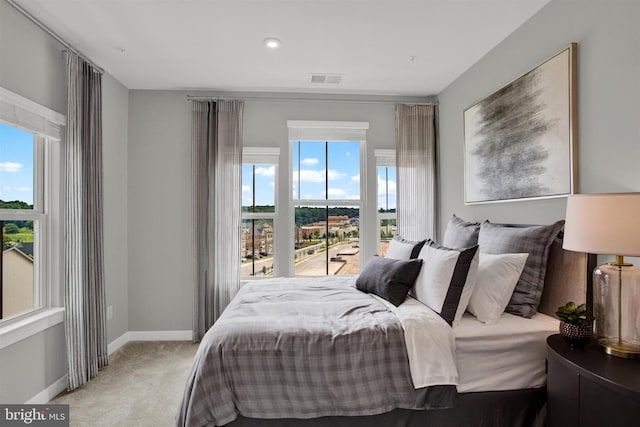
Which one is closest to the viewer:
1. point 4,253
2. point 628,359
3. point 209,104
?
point 628,359

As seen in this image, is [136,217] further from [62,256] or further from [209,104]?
[209,104]

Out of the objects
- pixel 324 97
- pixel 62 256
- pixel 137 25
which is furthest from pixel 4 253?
pixel 324 97

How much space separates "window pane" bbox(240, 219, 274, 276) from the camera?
13.1ft

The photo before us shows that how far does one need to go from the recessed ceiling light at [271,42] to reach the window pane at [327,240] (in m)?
1.76

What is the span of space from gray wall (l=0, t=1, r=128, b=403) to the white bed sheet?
2.66 m

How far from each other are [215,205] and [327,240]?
128cm

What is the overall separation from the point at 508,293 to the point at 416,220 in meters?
1.94

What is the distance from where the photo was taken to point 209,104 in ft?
12.4

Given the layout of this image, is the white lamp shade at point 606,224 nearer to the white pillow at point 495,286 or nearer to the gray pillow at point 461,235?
the white pillow at point 495,286

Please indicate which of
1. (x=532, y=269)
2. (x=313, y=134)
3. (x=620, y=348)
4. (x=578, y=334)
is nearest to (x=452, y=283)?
(x=532, y=269)

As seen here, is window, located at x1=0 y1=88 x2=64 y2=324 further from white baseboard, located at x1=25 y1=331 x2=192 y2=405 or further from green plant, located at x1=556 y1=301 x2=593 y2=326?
green plant, located at x1=556 y1=301 x2=593 y2=326

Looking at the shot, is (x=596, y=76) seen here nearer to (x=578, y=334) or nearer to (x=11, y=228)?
(x=578, y=334)

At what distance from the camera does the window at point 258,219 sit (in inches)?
157

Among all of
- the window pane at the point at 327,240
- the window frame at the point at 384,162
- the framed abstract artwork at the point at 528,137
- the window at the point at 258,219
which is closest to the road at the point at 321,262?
the window pane at the point at 327,240
